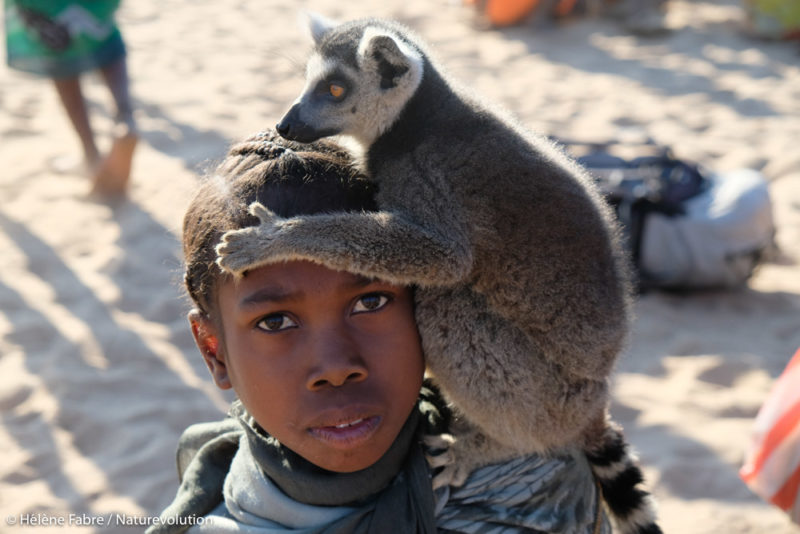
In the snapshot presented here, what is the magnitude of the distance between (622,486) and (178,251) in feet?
13.7

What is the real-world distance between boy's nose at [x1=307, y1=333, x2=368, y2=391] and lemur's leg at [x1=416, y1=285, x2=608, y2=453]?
1.73 feet

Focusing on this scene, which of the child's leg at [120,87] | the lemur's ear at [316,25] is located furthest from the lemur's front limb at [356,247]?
the child's leg at [120,87]

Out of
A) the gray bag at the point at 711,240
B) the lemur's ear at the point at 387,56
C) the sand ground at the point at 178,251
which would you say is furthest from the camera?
the gray bag at the point at 711,240

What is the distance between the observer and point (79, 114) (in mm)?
6691

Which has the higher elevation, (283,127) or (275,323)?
(283,127)

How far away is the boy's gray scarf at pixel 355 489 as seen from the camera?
1.83m

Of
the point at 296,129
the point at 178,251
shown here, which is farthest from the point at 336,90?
the point at 178,251

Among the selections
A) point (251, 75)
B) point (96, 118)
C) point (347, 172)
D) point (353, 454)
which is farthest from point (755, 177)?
point (96, 118)

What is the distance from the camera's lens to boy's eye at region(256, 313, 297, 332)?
1764 mm

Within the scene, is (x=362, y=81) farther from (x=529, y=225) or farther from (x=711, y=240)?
(x=711, y=240)

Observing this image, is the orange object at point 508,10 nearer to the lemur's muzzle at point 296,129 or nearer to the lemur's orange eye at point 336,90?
the lemur's orange eye at point 336,90

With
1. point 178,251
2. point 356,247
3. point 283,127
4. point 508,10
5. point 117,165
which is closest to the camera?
point 356,247

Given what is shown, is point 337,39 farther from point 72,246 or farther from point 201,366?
point 72,246

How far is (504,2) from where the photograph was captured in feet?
34.2
